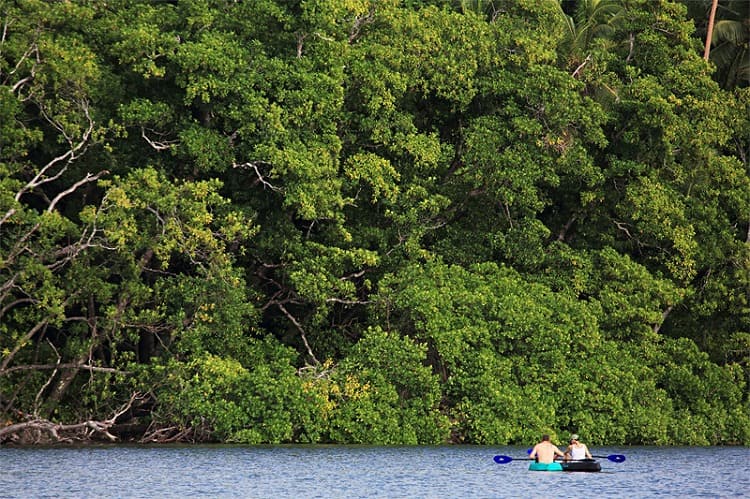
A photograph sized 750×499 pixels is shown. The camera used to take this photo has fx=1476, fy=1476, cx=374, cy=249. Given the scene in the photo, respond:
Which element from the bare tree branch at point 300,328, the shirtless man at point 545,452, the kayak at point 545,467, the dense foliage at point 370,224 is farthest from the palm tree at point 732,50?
the kayak at point 545,467

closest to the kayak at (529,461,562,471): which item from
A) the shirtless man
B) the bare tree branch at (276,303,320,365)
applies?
the shirtless man

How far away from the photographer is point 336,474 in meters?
30.5

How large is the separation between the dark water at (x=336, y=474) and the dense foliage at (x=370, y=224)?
2.45 meters

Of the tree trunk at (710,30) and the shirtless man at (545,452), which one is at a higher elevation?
the tree trunk at (710,30)

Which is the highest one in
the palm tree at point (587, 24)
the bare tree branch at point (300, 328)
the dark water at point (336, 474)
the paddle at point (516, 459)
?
the palm tree at point (587, 24)

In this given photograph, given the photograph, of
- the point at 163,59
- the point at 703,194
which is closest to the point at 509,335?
the point at 703,194

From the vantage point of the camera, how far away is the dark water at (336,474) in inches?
1074

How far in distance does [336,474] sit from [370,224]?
14190mm

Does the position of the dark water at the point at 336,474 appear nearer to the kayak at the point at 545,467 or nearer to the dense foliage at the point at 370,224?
the kayak at the point at 545,467

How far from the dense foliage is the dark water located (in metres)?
2.45

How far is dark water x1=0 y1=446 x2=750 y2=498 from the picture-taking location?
2728 centimetres

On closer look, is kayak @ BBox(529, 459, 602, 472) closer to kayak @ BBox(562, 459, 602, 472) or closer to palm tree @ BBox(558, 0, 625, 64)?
kayak @ BBox(562, 459, 602, 472)

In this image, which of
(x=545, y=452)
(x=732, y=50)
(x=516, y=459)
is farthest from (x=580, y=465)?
(x=732, y=50)

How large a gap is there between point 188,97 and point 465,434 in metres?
11.9
